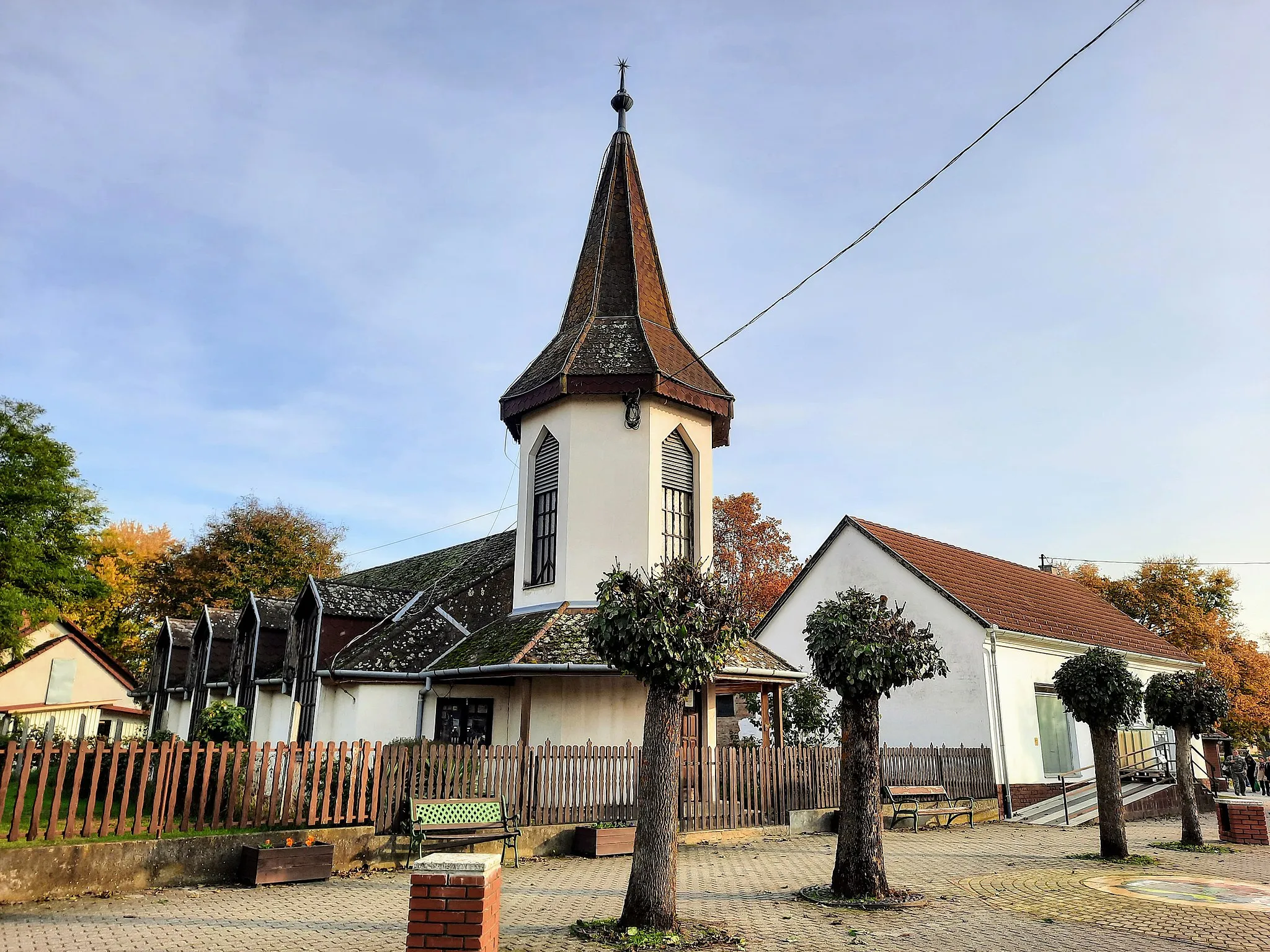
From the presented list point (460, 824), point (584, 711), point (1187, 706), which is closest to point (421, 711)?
point (584, 711)

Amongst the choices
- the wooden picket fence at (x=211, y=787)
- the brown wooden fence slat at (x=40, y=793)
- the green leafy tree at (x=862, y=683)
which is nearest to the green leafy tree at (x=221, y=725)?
the wooden picket fence at (x=211, y=787)

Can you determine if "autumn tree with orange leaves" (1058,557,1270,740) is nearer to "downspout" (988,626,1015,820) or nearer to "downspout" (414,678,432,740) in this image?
"downspout" (988,626,1015,820)

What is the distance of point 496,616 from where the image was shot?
2138 centimetres

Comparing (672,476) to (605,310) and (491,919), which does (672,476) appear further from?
(491,919)

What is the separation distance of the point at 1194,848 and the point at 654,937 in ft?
40.2

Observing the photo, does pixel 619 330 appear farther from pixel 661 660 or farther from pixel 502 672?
pixel 661 660

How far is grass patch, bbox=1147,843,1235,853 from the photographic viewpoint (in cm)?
1513

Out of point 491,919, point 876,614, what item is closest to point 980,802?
point 876,614

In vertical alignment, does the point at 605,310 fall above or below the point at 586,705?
above

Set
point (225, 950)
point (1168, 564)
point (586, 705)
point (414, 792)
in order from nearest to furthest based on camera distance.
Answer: point (225, 950), point (414, 792), point (586, 705), point (1168, 564)

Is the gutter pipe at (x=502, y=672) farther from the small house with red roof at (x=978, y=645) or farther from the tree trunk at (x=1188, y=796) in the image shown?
the tree trunk at (x=1188, y=796)

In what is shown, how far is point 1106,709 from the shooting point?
47.8ft

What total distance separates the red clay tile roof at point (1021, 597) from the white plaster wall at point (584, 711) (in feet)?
34.1

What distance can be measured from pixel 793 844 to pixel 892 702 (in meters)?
9.25
